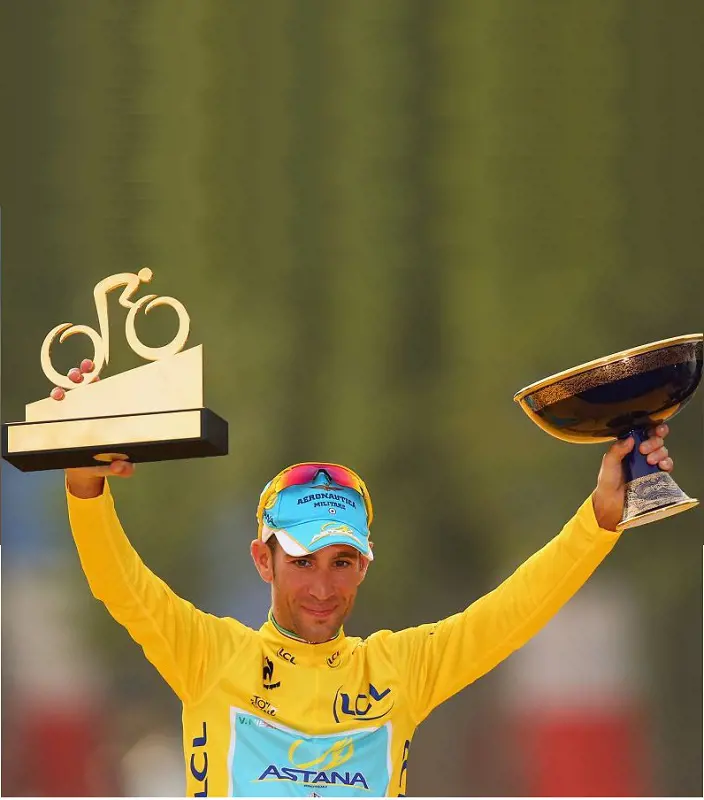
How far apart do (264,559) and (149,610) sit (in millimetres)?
246

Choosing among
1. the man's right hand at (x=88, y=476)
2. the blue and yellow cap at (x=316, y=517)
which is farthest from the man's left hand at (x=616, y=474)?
the man's right hand at (x=88, y=476)

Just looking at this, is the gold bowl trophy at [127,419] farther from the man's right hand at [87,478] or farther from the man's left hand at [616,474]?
the man's left hand at [616,474]

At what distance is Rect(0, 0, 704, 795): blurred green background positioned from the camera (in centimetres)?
407

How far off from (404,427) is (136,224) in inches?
46.2

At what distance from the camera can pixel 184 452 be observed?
1881 millimetres

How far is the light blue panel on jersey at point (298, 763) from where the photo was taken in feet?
6.63

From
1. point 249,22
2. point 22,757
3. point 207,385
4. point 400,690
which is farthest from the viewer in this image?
point 249,22

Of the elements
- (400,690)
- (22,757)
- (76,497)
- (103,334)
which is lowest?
(22,757)

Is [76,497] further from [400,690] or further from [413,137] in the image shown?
[413,137]

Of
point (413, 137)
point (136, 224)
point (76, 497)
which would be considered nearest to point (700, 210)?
point (413, 137)

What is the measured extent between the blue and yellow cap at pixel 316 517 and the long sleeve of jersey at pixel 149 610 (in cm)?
20

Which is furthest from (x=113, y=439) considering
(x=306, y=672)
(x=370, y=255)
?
(x=370, y=255)

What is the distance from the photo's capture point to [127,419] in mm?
1876

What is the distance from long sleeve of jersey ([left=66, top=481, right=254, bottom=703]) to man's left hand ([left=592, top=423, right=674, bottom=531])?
0.66 meters
